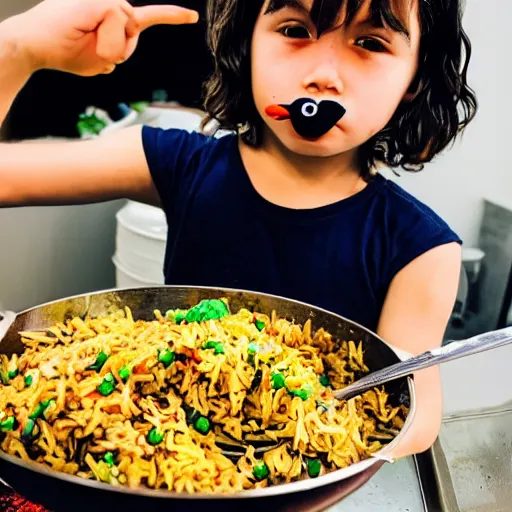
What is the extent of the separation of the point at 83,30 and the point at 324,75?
13.7 inches

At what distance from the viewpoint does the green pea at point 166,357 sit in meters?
0.65

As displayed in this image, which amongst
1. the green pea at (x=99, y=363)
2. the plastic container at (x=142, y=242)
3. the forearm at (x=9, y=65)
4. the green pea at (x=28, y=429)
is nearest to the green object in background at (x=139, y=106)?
the plastic container at (x=142, y=242)

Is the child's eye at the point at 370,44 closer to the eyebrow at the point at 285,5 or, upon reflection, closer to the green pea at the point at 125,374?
the eyebrow at the point at 285,5

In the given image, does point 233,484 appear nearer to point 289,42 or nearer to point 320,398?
point 320,398

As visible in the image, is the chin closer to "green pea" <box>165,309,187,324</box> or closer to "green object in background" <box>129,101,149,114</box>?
"green pea" <box>165,309,187,324</box>

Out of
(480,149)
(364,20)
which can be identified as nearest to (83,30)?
(364,20)

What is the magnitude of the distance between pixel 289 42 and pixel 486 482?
0.81 metres

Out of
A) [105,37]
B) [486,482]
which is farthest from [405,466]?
[105,37]

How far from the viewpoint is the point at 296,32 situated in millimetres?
843

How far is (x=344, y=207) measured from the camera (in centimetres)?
106

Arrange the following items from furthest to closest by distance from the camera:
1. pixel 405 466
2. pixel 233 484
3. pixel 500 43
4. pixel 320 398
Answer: pixel 500 43, pixel 405 466, pixel 320 398, pixel 233 484

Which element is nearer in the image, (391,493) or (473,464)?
(391,493)

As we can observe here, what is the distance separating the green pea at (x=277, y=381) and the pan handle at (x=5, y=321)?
0.31m

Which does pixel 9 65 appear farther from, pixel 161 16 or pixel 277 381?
pixel 277 381
